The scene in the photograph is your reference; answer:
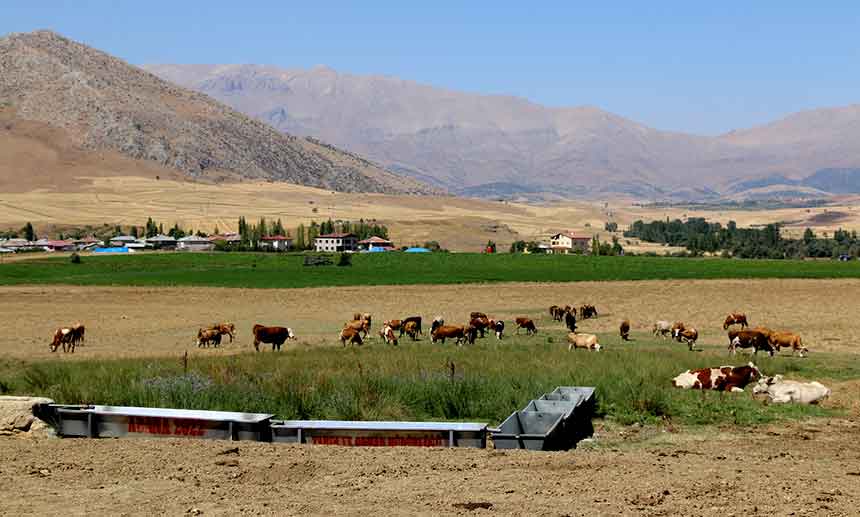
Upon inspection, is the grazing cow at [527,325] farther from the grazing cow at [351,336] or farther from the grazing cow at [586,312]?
the grazing cow at [351,336]

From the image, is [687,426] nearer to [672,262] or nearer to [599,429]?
[599,429]

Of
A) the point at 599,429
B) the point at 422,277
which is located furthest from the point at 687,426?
the point at 422,277

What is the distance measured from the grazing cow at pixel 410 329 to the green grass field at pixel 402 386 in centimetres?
1233

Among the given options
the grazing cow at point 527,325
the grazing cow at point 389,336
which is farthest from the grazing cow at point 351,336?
the grazing cow at point 527,325

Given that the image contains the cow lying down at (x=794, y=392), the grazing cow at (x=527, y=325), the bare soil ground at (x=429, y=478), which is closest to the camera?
the bare soil ground at (x=429, y=478)

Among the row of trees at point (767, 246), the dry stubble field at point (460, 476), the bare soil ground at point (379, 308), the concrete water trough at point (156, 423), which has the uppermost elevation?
the row of trees at point (767, 246)

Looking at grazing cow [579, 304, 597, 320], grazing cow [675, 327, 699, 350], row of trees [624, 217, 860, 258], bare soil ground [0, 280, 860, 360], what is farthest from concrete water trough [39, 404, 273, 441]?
row of trees [624, 217, 860, 258]

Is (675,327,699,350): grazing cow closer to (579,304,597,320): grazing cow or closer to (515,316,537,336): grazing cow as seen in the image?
(515,316,537,336): grazing cow

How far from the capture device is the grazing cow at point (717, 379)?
2606cm

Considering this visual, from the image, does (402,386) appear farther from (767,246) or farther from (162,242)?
(162,242)

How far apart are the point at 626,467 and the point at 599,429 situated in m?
4.51

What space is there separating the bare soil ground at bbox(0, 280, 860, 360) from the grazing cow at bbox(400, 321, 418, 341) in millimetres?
3082

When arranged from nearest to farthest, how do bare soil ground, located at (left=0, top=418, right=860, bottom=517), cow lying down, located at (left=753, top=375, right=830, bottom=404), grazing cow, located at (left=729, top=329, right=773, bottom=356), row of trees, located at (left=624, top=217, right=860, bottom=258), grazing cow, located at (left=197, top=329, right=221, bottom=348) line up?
bare soil ground, located at (left=0, top=418, right=860, bottom=517)
cow lying down, located at (left=753, top=375, right=830, bottom=404)
grazing cow, located at (left=729, top=329, right=773, bottom=356)
grazing cow, located at (left=197, top=329, right=221, bottom=348)
row of trees, located at (left=624, top=217, right=860, bottom=258)

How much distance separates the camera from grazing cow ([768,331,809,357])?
3616 centimetres
